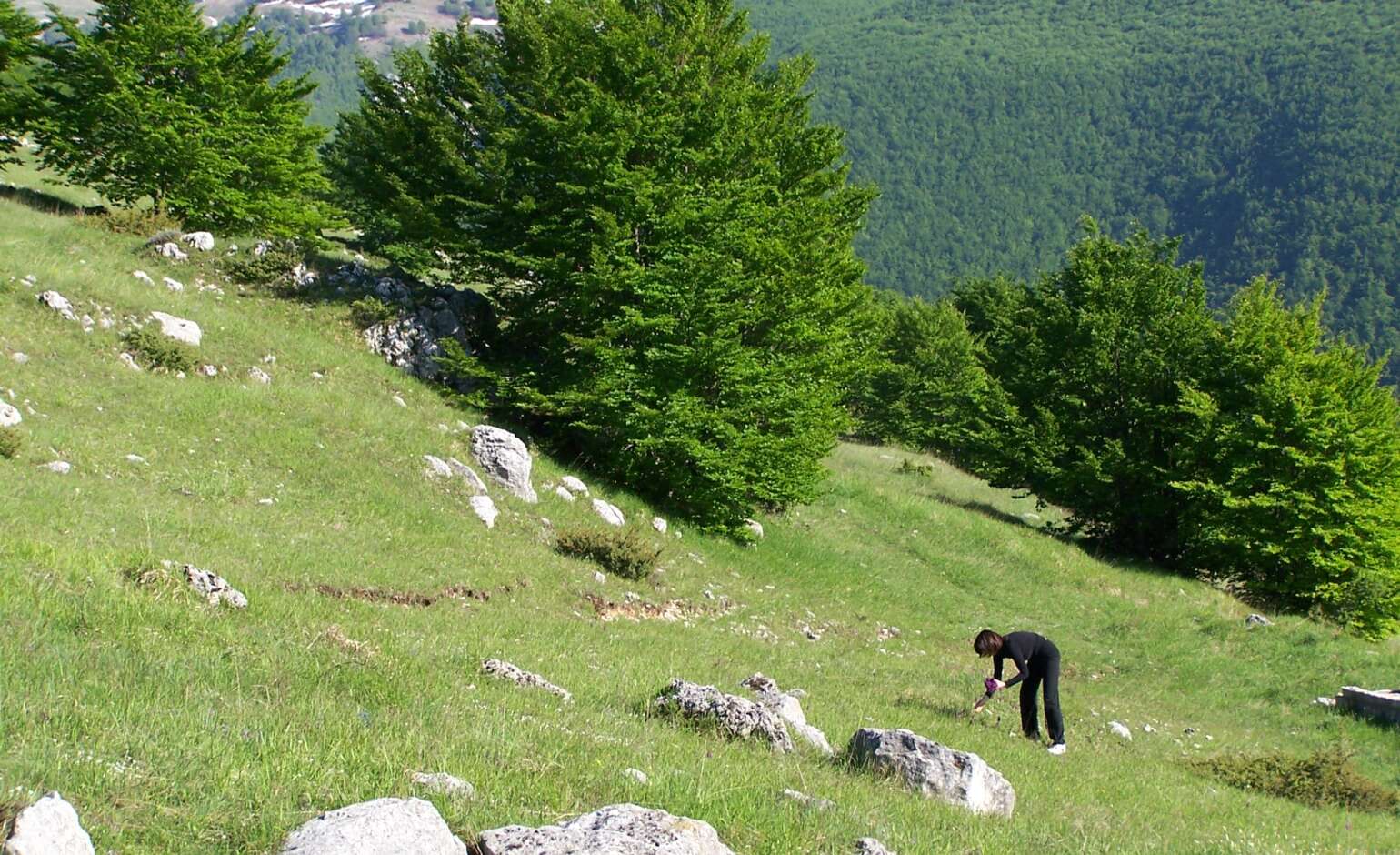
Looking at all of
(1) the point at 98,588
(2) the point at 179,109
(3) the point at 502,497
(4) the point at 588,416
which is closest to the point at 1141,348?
(4) the point at 588,416

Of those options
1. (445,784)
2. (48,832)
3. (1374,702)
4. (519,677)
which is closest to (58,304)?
(519,677)

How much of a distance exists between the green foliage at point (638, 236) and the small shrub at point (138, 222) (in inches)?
236

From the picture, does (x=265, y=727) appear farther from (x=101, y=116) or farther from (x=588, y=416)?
(x=101, y=116)

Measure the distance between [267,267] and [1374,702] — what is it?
28.3 m

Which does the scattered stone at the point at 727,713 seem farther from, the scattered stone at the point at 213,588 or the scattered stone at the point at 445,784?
the scattered stone at the point at 213,588

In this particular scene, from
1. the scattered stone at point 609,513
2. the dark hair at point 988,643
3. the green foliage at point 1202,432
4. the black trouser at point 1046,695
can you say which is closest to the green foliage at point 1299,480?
the green foliage at point 1202,432

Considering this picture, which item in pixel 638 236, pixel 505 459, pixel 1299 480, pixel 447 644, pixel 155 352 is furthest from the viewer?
pixel 1299 480

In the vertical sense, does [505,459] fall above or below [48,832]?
below

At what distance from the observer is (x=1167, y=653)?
25.4 metres

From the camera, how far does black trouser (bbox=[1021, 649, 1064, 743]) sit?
41.9 feet

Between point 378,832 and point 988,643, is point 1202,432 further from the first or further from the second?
point 378,832

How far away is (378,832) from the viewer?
165 inches

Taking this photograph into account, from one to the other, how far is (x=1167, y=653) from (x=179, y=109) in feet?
106

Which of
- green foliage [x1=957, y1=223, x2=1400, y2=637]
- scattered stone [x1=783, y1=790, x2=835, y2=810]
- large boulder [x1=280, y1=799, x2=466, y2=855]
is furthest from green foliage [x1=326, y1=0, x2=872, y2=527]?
large boulder [x1=280, y1=799, x2=466, y2=855]
